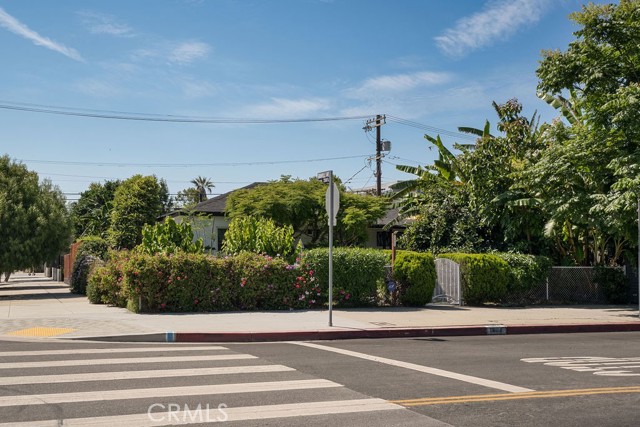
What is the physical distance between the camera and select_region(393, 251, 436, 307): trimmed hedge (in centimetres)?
1869

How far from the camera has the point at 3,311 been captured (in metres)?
17.3

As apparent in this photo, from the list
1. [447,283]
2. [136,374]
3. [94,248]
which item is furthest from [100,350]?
[94,248]

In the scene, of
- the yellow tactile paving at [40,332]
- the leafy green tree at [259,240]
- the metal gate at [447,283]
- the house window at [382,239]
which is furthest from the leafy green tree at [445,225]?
the yellow tactile paving at [40,332]

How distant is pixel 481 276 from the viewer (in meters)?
20.0

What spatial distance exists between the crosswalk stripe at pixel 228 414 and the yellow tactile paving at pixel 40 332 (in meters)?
7.06

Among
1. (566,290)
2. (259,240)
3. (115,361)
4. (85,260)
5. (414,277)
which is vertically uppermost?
(259,240)

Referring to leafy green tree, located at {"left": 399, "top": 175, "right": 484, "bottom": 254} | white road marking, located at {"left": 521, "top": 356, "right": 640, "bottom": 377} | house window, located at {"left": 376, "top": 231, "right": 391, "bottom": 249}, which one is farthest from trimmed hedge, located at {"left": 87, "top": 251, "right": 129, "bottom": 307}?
house window, located at {"left": 376, "top": 231, "right": 391, "bottom": 249}

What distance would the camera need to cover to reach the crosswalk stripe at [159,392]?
6.71 m

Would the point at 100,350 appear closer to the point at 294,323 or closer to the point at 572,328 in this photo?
the point at 294,323

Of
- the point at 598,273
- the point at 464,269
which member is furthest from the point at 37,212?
the point at 598,273

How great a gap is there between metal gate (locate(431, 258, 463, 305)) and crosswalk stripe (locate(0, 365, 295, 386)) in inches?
470

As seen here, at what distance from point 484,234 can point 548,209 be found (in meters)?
4.78

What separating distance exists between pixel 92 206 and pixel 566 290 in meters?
56.0

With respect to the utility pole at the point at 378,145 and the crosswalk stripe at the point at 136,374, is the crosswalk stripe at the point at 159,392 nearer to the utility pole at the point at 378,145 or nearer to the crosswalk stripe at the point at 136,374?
the crosswalk stripe at the point at 136,374
